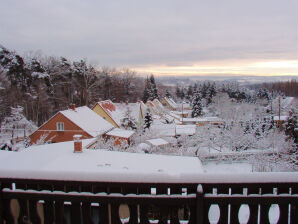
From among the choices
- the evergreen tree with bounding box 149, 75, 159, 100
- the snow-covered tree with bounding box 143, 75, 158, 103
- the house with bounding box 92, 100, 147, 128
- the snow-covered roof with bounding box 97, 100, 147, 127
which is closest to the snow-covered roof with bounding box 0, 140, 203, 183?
the house with bounding box 92, 100, 147, 128

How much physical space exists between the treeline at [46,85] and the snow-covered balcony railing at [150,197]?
83.9 feet

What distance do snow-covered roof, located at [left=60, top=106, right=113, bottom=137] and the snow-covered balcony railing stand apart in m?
16.3

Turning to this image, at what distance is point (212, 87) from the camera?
57.3m

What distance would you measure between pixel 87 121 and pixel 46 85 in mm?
12986

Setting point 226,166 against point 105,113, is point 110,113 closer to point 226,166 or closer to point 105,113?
point 105,113

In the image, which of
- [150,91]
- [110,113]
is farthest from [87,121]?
[150,91]

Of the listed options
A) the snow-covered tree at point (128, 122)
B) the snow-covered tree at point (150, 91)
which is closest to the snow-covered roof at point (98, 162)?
the snow-covered tree at point (128, 122)

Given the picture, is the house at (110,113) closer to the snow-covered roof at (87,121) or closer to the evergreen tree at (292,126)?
the snow-covered roof at (87,121)

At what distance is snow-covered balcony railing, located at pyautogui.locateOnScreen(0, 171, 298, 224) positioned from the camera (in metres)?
1.84

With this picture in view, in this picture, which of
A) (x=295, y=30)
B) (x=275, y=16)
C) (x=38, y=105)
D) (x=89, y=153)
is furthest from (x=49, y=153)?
(x=38, y=105)

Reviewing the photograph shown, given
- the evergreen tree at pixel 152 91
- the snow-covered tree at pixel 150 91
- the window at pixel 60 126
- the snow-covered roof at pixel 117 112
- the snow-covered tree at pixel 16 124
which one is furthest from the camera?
the evergreen tree at pixel 152 91

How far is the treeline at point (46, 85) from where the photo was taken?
2583 centimetres

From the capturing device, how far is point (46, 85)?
1148 inches

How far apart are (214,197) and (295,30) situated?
42.2 feet
